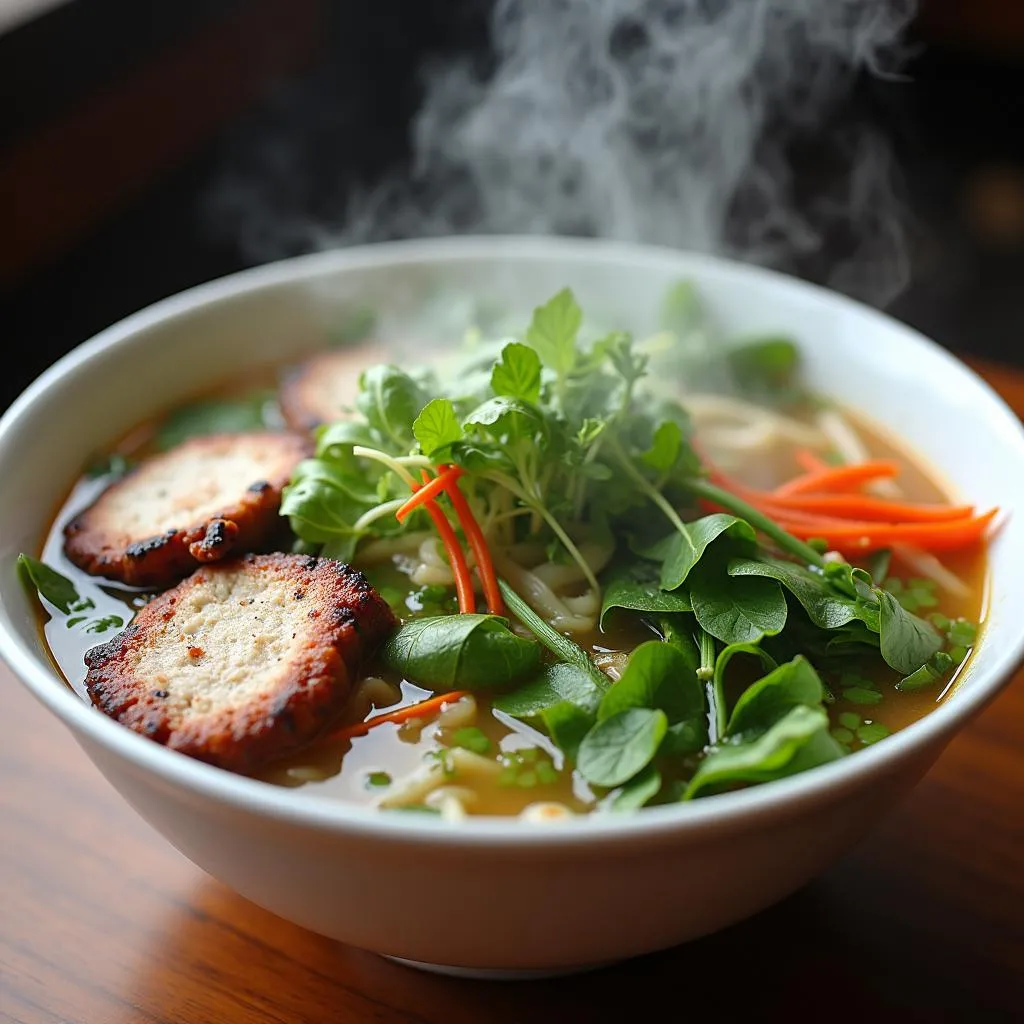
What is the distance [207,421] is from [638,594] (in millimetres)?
1120

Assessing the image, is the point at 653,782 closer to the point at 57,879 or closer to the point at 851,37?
the point at 57,879

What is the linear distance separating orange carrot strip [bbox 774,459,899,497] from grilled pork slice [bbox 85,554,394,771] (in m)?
0.92

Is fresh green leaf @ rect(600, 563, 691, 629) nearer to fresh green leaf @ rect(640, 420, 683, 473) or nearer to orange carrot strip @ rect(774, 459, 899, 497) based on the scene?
fresh green leaf @ rect(640, 420, 683, 473)

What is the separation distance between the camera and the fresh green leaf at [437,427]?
180cm

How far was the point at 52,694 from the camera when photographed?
1443 mm

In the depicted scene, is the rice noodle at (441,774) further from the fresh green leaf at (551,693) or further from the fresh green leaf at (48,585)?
the fresh green leaf at (48,585)

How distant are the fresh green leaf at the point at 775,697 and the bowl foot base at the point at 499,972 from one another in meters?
0.39

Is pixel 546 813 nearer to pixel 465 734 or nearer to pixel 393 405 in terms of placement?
pixel 465 734


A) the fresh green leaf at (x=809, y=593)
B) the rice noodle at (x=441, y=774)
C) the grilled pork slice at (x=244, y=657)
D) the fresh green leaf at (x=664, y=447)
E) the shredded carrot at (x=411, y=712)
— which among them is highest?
the grilled pork slice at (x=244, y=657)

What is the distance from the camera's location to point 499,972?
1.65m

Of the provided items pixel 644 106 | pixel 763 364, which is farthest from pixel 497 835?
pixel 644 106

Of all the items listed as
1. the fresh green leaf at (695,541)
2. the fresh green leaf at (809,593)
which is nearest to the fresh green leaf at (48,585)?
the fresh green leaf at (695,541)

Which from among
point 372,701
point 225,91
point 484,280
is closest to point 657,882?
point 372,701

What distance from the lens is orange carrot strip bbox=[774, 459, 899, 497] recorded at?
91.3 inches
